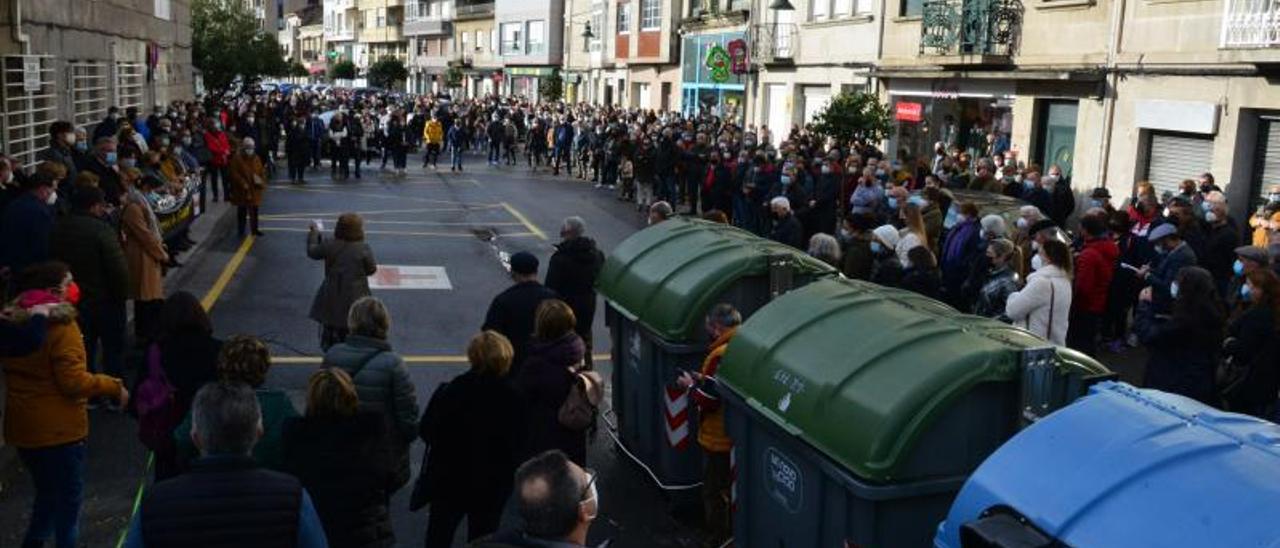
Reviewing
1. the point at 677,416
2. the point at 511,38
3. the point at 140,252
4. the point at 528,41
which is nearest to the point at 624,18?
the point at 528,41

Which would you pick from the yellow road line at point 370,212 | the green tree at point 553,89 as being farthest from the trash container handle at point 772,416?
the green tree at point 553,89

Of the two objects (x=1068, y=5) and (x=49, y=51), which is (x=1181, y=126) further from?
(x=49, y=51)

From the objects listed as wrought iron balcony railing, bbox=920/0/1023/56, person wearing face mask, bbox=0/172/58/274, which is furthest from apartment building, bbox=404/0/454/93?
person wearing face mask, bbox=0/172/58/274

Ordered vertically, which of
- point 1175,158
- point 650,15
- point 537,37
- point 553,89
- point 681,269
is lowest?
point 681,269

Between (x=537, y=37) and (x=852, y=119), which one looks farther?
(x=537, y=37)

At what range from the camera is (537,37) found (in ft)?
209

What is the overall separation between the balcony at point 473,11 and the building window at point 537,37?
861 centimetres

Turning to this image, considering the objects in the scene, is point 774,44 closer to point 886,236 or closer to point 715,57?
point 715,57

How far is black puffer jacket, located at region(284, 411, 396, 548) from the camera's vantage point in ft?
15.4

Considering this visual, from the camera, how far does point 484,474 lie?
565 centimetres

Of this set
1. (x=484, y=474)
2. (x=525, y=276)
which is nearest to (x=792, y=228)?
(x=525, y=276)

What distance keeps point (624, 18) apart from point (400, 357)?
44049mm

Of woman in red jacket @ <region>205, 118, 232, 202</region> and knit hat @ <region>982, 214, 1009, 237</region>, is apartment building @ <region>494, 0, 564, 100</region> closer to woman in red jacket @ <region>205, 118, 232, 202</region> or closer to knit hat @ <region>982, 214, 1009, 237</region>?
woman in red jacket @ <region>205, 118, 232, 202</region>

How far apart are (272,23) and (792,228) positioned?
377ft
